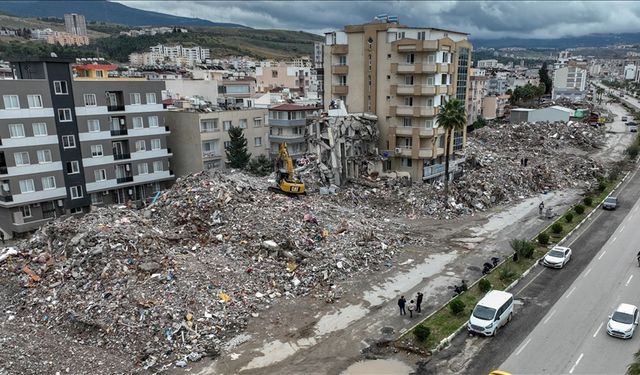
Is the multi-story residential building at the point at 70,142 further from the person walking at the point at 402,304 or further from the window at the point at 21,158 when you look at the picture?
the person walking at the point at 402,304

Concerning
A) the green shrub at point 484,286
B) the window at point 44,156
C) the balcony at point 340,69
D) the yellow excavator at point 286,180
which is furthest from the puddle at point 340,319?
the window at point 44,156

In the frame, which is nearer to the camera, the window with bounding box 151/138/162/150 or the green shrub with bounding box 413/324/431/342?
the green shrub with bounding box 413/324/431/342

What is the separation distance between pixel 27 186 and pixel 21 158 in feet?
9.14

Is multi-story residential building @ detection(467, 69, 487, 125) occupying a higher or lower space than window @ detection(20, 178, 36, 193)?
higher

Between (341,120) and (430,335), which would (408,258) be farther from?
(341,120)

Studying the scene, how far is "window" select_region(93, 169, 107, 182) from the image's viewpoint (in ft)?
158

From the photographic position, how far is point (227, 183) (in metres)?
37.7

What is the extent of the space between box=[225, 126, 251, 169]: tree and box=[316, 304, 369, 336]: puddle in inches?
1327

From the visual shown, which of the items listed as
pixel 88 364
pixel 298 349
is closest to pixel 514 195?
pixel 298 349

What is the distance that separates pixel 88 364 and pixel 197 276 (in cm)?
729

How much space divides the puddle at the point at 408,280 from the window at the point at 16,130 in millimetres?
36037

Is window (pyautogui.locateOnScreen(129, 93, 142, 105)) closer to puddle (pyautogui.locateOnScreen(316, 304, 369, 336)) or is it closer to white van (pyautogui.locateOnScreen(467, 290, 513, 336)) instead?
puddle (pyautogui.locateOnScreen(316, 304, 369, 336))

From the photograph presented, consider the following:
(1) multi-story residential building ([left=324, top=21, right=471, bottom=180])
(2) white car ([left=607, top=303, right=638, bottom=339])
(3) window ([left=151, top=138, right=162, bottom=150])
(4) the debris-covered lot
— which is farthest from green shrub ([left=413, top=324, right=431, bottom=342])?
(3) window ([left=151, top=138, right=162, bottom=150])

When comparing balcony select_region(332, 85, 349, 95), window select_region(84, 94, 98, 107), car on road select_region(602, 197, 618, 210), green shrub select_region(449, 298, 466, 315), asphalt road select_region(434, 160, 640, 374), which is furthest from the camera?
balcony select_region(332, 85, 349, 95)
